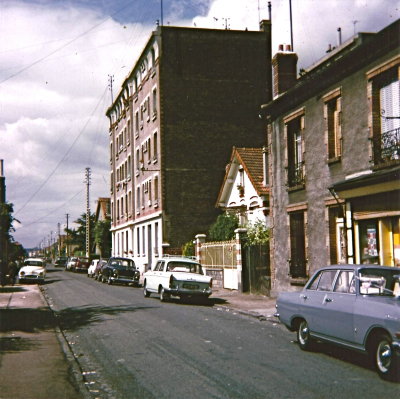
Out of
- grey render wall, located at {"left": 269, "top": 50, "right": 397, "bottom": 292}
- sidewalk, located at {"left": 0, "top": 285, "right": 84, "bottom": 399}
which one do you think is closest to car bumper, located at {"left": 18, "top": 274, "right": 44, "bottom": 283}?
grey render wall, located at {"left": 269, "top": 50, "right": 397, "bottom": 292}

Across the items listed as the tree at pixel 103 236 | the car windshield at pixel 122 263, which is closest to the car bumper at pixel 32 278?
the car windshield at pixel 122 263

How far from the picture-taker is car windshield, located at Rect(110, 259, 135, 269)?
1336 inches

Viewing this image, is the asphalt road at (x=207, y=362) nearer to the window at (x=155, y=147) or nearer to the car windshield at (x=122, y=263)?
the car windshield at (x=122, y=263)

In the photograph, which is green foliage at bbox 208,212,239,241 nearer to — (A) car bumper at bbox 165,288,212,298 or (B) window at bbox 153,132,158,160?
(B) window at bbox 153,132,158,160

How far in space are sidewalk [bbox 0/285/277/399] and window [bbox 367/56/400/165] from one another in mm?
5204

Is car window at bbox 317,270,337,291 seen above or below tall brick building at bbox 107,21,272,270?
below

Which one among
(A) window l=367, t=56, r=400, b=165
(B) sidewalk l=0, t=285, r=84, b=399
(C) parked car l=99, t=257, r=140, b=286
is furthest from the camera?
(C) parked car l=99, t=257, r=140, b=286

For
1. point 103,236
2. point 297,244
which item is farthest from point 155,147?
point 103,236

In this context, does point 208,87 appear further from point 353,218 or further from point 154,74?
point 353,218

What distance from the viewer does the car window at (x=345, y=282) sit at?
9469mm

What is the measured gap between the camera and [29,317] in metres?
16.3

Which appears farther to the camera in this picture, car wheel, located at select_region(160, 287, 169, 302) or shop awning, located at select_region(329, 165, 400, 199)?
car wheel, located at select_region(160, 287, 169, 302)

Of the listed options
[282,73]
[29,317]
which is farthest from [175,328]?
[282,73]

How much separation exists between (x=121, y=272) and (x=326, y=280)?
24.2 m
